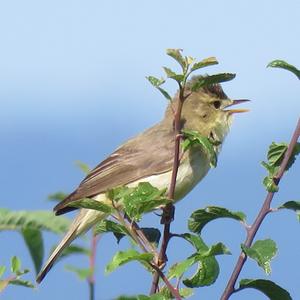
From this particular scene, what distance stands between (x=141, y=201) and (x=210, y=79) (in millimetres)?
472

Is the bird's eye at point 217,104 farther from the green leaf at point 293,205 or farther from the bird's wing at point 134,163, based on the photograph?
the green leaf at point 293,205

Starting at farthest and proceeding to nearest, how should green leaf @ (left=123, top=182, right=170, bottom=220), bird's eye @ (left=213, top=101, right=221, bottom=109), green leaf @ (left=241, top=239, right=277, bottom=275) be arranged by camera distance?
bird's eye @ (left=213, top=101, right=221, bottom=109) → green leaf @ (left=123, top=182, right=170, bottom=220) → green leaf @ (left=241, top=239, right=277, bottom=275)

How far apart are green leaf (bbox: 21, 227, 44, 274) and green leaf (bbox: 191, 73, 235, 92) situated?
101cm

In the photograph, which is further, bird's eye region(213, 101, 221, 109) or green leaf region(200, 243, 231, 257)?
bird's eye region(213, 101, 221, 109)

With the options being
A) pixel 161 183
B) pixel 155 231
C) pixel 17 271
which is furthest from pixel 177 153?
pixel 161 183

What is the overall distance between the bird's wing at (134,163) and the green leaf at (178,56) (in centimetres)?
329

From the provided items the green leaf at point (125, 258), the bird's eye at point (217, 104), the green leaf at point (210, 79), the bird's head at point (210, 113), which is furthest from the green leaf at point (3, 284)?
the bird's eye at point (217, 104)

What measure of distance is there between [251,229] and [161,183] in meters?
3.63

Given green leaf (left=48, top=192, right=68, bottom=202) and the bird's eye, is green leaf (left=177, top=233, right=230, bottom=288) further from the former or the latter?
the bird's eye

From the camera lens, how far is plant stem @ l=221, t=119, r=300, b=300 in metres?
1.86

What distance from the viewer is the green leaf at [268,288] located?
206 centimetres

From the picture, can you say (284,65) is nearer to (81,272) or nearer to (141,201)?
(141,201)

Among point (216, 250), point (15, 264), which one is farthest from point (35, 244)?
point (216, 250)

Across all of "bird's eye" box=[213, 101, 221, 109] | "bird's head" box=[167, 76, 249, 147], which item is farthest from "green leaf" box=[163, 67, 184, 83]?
"bird's eye" box=[213, 101, 221, 109]
